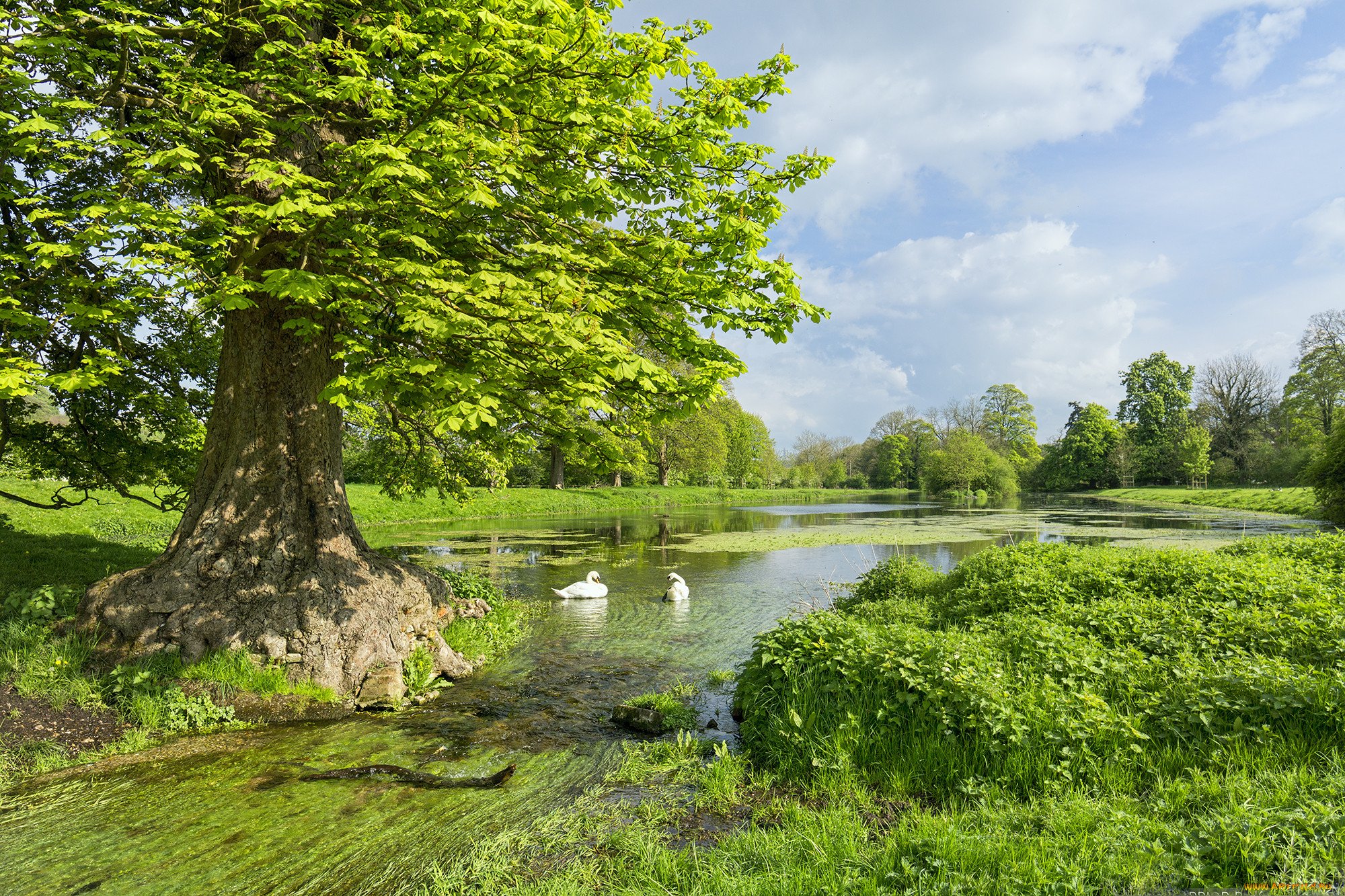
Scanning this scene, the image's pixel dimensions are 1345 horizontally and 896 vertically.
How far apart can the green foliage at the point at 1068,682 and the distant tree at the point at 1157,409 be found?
68220mm

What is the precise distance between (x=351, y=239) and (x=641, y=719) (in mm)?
5641

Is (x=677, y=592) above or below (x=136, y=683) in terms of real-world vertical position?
below

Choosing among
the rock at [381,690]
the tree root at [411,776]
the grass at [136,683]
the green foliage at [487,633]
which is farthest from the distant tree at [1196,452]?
the grass at [136,683]

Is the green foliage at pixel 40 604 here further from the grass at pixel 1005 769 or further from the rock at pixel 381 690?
the grass at pixel 1005 769

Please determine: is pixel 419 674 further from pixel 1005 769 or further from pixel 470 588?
pixel 1005 769

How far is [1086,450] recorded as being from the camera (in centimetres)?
7238

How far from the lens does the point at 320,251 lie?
7.12m

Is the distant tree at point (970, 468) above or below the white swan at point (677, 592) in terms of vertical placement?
above

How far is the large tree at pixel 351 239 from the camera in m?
5.70

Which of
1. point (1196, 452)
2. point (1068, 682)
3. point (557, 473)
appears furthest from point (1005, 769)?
point (1196, 452)

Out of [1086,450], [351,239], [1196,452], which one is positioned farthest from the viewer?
[1086,450]

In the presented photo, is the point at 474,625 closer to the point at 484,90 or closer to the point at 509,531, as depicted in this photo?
the point at 484,90

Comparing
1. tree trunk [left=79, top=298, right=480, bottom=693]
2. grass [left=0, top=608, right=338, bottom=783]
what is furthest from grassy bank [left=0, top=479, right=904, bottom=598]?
tree trunk [left=79, top=298, right=480, bottom=693]

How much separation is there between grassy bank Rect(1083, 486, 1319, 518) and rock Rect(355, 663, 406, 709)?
1513 inches
